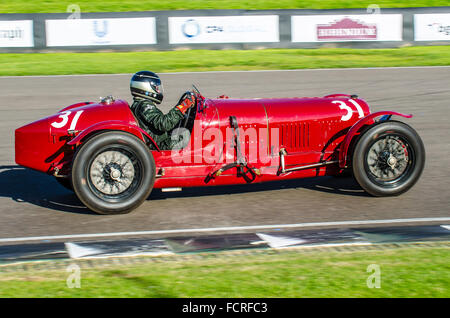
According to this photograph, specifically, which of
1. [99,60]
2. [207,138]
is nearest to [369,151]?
[207,138]

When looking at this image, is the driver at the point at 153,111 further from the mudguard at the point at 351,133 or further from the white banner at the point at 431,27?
the white banner at the point at 431,27

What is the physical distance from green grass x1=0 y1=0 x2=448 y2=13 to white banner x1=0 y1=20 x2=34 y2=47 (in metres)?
5.42

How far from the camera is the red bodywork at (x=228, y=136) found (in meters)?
6.62

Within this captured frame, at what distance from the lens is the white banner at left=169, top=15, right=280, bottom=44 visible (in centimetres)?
1967

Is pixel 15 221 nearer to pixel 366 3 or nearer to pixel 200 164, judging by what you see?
pixel 200 164

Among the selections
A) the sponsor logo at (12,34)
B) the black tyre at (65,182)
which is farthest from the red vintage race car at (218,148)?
the sponsor logo at (12,34)

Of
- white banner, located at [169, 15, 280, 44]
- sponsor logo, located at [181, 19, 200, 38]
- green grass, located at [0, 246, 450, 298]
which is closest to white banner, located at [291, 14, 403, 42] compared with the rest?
white banner, located at [169, 15, 280, 44]

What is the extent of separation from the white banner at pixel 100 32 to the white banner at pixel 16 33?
0.56 m

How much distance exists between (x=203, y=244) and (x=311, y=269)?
3.70 feet

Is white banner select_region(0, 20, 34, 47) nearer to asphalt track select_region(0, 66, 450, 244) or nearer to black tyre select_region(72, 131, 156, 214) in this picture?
asphalt track select_region(0, 66, 450, 244)

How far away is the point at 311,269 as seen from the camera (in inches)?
190

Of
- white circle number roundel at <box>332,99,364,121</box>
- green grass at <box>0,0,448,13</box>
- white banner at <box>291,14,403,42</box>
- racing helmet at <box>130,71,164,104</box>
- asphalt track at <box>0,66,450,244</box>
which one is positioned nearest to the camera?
asphalt track at <box>0,66,450,244</box>

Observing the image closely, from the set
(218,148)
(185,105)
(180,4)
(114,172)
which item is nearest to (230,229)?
(218,148)

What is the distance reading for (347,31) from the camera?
20.3 metres
